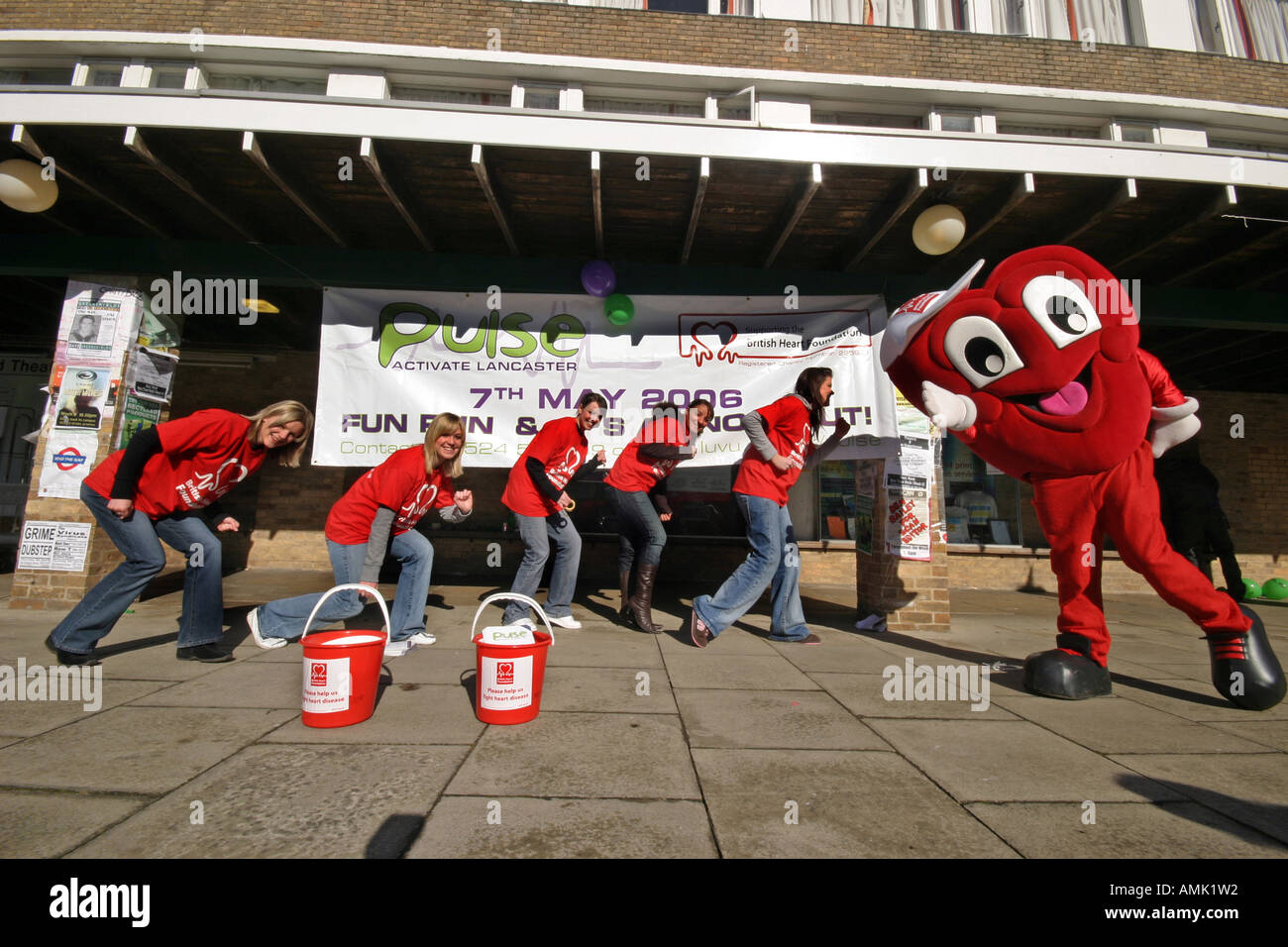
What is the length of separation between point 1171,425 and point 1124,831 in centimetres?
261

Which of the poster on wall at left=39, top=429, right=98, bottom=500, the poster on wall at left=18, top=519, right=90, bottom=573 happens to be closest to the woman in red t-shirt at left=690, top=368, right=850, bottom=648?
the poster on wall at left=18, top=519, right=90, bottom=573

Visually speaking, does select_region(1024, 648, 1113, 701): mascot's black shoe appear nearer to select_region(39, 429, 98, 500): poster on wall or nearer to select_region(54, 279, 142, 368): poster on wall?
select_region(39, 429, 98, 500): poster on wall

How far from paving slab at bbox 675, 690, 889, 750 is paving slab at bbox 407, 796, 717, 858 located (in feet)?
2.24

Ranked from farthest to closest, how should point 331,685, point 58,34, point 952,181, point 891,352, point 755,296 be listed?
1. point 58,34
2. point 755,296
3. point 952,181
4. point 891,352
5. point 331,685

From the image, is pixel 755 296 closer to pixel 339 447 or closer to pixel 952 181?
pixel 952 181

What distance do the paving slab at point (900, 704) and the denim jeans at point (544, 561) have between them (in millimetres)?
2097

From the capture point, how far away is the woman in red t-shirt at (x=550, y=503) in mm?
4461

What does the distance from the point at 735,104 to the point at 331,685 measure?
7339 millimetres

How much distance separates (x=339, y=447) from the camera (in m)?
5.58

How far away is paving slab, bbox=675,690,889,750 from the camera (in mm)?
2502

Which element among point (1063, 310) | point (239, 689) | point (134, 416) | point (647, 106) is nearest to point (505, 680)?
point (239, 689)

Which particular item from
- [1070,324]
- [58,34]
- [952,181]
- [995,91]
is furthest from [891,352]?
[58,34]

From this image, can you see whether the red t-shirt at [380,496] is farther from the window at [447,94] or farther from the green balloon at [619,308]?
the window at [447,94]

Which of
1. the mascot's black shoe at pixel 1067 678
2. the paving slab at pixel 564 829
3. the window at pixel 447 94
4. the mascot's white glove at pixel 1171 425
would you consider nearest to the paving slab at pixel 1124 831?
the paving slab at pixel 564 829
